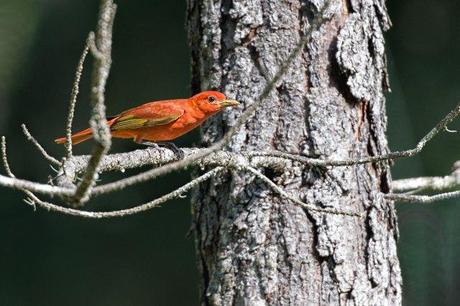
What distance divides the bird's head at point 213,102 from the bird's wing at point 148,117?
276 millimetres

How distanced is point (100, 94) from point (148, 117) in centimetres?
195

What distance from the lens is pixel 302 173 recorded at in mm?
3033

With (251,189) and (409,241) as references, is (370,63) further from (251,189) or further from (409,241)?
(409,241)

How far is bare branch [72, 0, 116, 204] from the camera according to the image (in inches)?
57.0

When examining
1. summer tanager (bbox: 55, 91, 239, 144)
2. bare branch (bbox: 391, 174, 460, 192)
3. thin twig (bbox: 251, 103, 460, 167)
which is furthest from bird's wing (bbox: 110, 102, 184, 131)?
bare branch (bbox: 391, 174, 460, 192)

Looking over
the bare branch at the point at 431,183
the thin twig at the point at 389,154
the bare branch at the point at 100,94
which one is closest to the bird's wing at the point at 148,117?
the thin twig at the point at 389,154

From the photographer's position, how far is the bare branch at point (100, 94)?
145 cm

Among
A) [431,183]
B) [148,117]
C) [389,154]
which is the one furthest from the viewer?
[148,117]

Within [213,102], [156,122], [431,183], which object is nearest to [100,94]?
[213,102]

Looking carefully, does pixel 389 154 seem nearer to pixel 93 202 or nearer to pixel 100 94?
pixel 100 94

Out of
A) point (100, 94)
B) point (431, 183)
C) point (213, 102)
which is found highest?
point (213, 102)

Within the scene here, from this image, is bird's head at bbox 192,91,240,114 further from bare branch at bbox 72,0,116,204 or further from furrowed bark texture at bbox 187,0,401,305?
bare branch at bbox 72,0,116,204

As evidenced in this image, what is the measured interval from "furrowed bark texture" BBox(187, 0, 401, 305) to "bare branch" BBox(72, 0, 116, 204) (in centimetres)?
144

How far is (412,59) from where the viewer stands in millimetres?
5605
